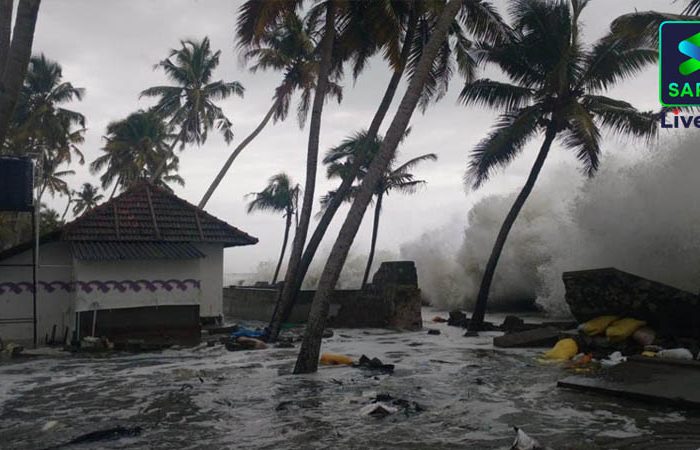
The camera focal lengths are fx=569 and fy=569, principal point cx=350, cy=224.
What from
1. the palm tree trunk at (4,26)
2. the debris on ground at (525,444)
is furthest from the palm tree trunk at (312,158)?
the debris on ground at (525,444)

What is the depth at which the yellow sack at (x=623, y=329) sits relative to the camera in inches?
467

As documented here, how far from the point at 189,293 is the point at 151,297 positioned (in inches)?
38.7

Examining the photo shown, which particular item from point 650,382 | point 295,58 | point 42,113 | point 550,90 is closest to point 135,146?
point 42,113

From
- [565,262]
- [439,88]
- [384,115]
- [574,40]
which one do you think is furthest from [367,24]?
[565,262]

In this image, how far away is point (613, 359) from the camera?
10.8 meters

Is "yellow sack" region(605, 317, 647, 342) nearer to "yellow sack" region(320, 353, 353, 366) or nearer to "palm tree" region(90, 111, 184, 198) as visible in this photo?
"yellow sack" region(320, 353, 353, 366)

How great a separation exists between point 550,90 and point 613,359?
10.1 meters

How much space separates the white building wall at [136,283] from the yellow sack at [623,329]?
33.7 ft

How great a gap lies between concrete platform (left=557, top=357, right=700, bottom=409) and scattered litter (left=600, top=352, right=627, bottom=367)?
1.03 meters

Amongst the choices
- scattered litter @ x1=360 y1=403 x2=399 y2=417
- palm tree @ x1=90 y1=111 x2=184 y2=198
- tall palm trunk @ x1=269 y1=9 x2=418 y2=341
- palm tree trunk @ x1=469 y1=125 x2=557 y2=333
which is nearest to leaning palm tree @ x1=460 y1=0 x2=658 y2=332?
palm tree trunk @ x1=469 y1=125 x2=557 y2=333

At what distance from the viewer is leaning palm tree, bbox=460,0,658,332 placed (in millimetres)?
17672

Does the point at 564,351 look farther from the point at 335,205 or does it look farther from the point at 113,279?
the point at 113,279

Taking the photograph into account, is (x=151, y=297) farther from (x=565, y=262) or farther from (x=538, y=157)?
(x=565, y=262)

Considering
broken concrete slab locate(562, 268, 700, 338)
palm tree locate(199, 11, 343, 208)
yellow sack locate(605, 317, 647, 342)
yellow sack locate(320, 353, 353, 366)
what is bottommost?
yellow sack locate(320, 353, 353, 366)
